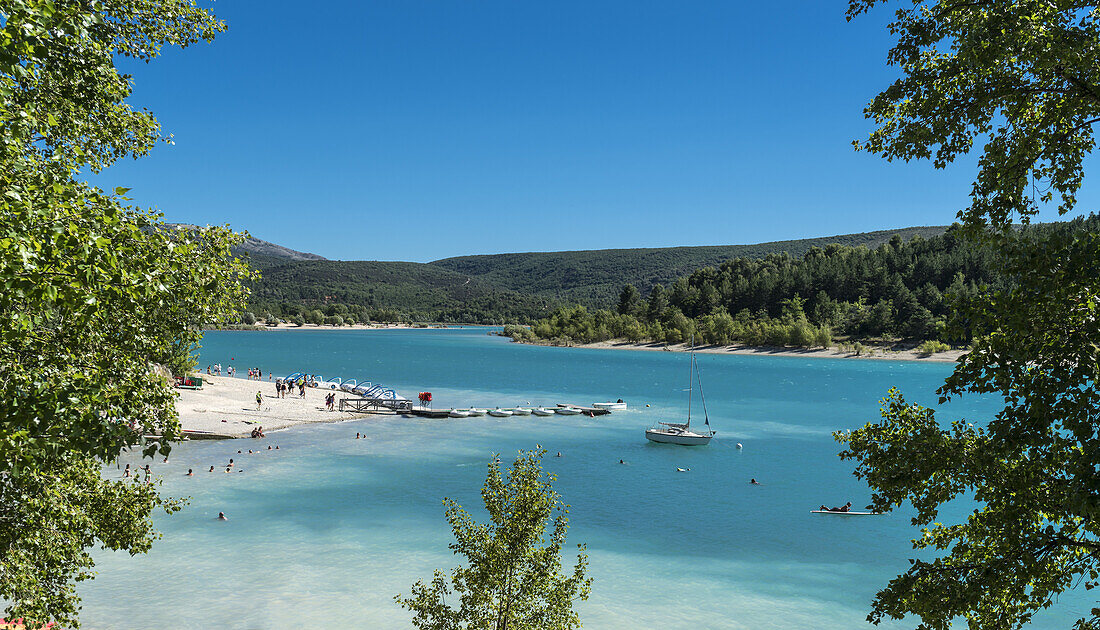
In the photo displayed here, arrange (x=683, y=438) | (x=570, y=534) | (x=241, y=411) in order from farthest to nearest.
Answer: (x=241, y=411)
(x=683, y=438)
(x=570, y=534)

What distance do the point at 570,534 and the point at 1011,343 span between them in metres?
31.3

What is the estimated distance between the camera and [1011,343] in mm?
7660

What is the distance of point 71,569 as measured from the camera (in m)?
12.1

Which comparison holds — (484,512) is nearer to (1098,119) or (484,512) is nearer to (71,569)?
(71,569)

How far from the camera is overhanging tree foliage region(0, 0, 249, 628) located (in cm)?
680

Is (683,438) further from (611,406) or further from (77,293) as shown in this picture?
(77,293)

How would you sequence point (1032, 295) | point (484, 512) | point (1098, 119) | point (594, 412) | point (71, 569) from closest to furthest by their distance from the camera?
point (1032, 295) → point (1098, 119) → point (71, 569) → point (484, 512) → point (594, 412)

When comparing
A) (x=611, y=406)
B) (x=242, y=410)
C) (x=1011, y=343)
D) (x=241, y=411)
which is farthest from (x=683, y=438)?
(x=1011, y=343)

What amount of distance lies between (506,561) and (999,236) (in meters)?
11.3

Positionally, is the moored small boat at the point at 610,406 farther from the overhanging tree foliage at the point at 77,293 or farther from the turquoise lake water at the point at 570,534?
the overhanging tree foliage at the point at 77,293

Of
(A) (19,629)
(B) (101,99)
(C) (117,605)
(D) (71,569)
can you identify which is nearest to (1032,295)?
(B) (101,99)

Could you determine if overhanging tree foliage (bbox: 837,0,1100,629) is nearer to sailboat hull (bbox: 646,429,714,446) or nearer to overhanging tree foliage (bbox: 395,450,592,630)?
overhanging tree foliage (bbox: 395,450,592,630)

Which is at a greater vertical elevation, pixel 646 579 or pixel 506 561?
pixel 506 561

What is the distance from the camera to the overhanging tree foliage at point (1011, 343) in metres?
7.32
